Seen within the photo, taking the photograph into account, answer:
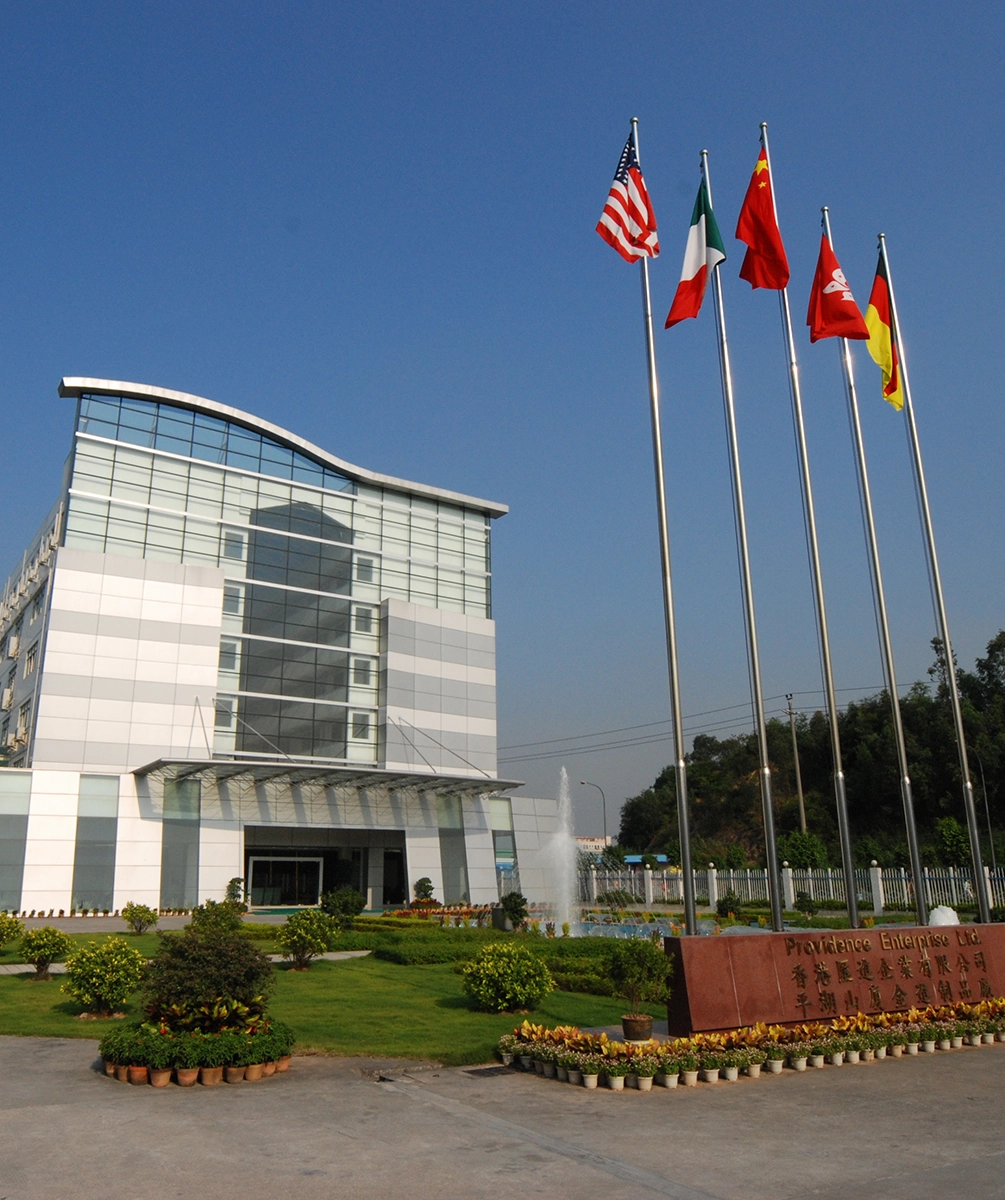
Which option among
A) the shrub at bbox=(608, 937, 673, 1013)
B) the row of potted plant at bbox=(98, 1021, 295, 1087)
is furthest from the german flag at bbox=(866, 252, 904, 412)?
the row of potted plant at bbox=(98, 1021, 295, 1087)

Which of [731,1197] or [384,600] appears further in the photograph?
[384,600]

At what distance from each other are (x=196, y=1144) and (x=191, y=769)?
103 ft

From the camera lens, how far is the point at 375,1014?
16312 millimetres

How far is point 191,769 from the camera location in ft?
127

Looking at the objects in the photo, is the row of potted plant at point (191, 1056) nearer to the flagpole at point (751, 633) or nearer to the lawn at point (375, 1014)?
the lawn at point (375, 1014)

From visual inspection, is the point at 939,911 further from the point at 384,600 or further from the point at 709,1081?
the point at 384,600

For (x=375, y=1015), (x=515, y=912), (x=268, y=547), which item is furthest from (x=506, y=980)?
(x=268, y=547)

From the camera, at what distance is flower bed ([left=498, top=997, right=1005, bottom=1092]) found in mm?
11547

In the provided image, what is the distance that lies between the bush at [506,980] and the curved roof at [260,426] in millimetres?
35559

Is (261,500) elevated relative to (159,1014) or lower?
elevated

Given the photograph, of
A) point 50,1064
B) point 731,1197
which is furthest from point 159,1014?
point 731,1197

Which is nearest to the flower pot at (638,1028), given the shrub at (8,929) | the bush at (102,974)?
the bush at (102,974)

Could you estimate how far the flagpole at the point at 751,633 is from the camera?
571 inches

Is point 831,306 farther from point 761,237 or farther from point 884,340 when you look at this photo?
point 884,340
